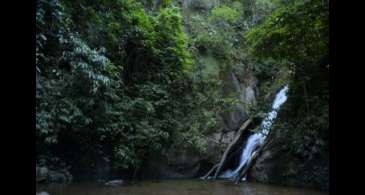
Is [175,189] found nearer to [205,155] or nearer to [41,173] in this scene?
[41,173]

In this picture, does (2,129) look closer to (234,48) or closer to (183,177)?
(183,177)

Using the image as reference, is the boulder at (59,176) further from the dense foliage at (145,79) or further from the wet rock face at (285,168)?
the wet rock face at (285,168)

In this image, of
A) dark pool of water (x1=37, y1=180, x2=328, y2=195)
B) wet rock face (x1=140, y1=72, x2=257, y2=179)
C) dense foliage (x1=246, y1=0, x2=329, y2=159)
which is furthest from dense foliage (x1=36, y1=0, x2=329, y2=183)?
dark pool of water (x1=37, y1=180, x2=328, y2=195)

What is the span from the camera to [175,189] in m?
11.8

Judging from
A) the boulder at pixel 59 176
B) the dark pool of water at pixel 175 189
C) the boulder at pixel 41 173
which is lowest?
the dark pool of water at pixel 175 189

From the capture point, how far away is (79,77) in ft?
37.3

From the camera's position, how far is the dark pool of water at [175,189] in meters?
10.7

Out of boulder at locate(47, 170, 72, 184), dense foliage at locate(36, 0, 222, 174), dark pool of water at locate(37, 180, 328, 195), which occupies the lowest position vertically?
dark pool of water at locate(37, 180, 328, 195)

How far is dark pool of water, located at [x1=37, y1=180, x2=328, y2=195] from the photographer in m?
10.7

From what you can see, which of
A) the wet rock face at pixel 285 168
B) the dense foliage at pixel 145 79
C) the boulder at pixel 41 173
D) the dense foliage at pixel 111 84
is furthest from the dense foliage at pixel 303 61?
the boulder at pixel 41 173

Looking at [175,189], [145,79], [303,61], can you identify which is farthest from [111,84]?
[303,61]

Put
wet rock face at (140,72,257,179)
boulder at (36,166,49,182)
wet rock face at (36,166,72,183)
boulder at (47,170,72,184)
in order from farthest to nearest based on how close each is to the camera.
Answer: wet rock face at (140,72,257,179), boulder at (47,170,72,184), wet rock face at (36,166,72,183), boulder at (36,166,49,182)

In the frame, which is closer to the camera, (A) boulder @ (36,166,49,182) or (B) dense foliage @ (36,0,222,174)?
(B) dense foliage @ (36,0,222,174)

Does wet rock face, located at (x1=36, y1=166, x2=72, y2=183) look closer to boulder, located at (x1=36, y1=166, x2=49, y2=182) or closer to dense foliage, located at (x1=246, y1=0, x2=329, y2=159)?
boulder, located at (x1=36, y1=166, x2=49, y2=182)
